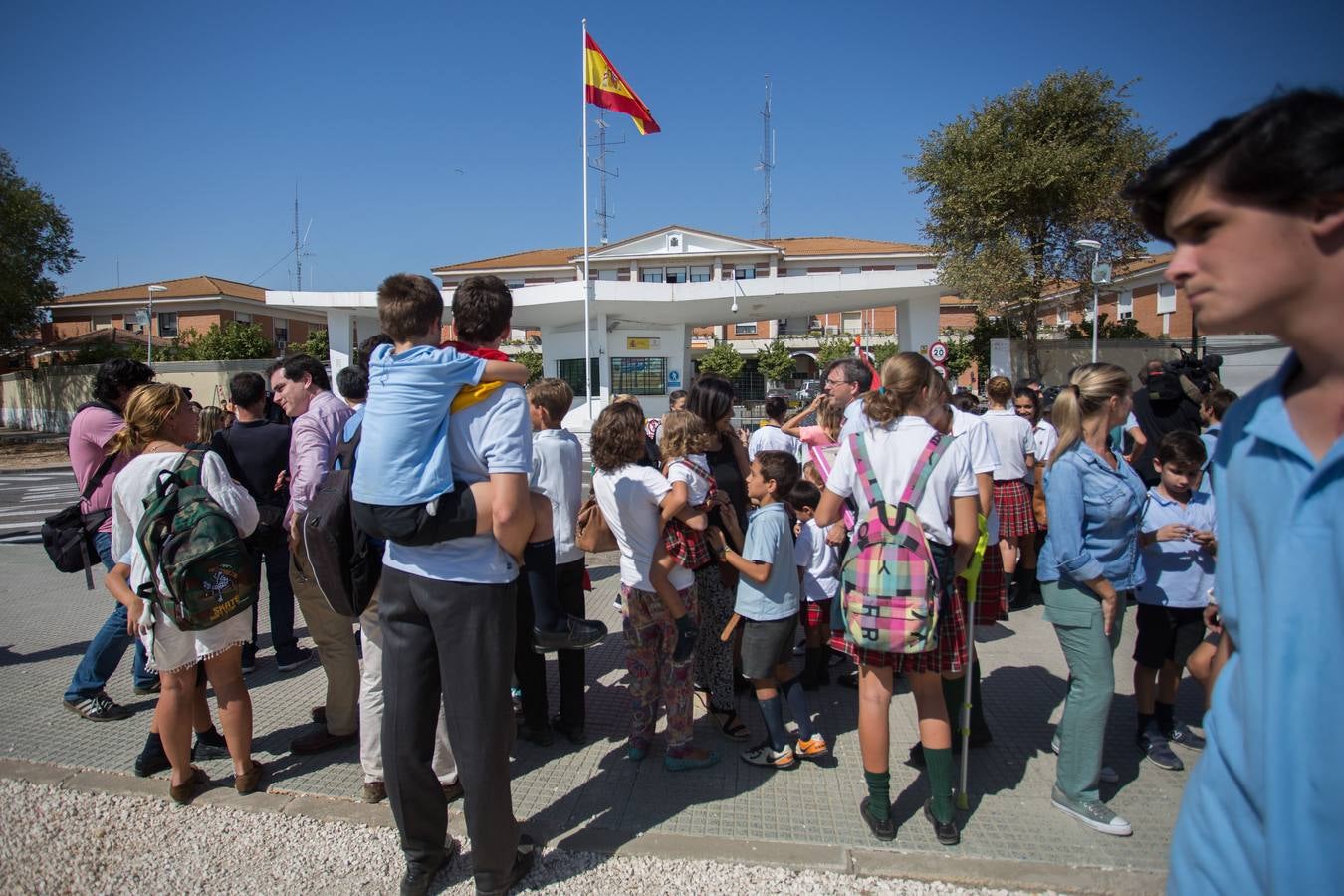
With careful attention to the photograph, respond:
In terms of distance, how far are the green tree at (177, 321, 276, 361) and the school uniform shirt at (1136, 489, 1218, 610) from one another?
135 feet

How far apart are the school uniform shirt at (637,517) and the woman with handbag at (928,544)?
33.0 inches

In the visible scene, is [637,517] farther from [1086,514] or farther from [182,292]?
[182,292]

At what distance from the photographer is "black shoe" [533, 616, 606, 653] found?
11.3ft

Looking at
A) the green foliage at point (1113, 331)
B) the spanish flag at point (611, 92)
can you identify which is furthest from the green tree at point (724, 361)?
the spanish flag at point (611, 92)

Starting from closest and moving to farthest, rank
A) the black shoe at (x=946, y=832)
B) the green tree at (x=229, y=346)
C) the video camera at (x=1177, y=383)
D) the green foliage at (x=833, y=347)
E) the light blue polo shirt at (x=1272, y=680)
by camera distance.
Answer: the light blue polo shirt at (x=1272, y=680)
the black shoe at (x=946, y=832)
the video camera at (x=1177, y=383)
the green tree at (x=229, y=346)
the green foliage at (x=833, y=347)

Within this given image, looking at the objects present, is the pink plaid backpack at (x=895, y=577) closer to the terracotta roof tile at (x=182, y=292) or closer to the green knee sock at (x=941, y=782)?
the green knee sock at (x=941, y=782)

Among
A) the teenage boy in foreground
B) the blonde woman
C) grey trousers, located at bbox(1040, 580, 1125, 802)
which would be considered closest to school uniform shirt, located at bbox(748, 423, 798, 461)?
grey trousers, located at bbox(1040, 580, 1125, 802)

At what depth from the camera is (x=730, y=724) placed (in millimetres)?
3678

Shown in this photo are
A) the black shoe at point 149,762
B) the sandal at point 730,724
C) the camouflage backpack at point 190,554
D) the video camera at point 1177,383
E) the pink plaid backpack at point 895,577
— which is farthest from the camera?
the video camera at point 1177,383

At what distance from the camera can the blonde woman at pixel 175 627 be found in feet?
9.90

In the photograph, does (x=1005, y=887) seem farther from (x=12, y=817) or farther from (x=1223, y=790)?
(x=12, y=817)

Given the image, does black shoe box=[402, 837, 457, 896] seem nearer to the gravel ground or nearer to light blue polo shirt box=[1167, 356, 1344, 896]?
the gravel ground

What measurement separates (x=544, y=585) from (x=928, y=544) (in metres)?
1.82

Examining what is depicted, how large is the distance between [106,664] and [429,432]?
330 centimetres
